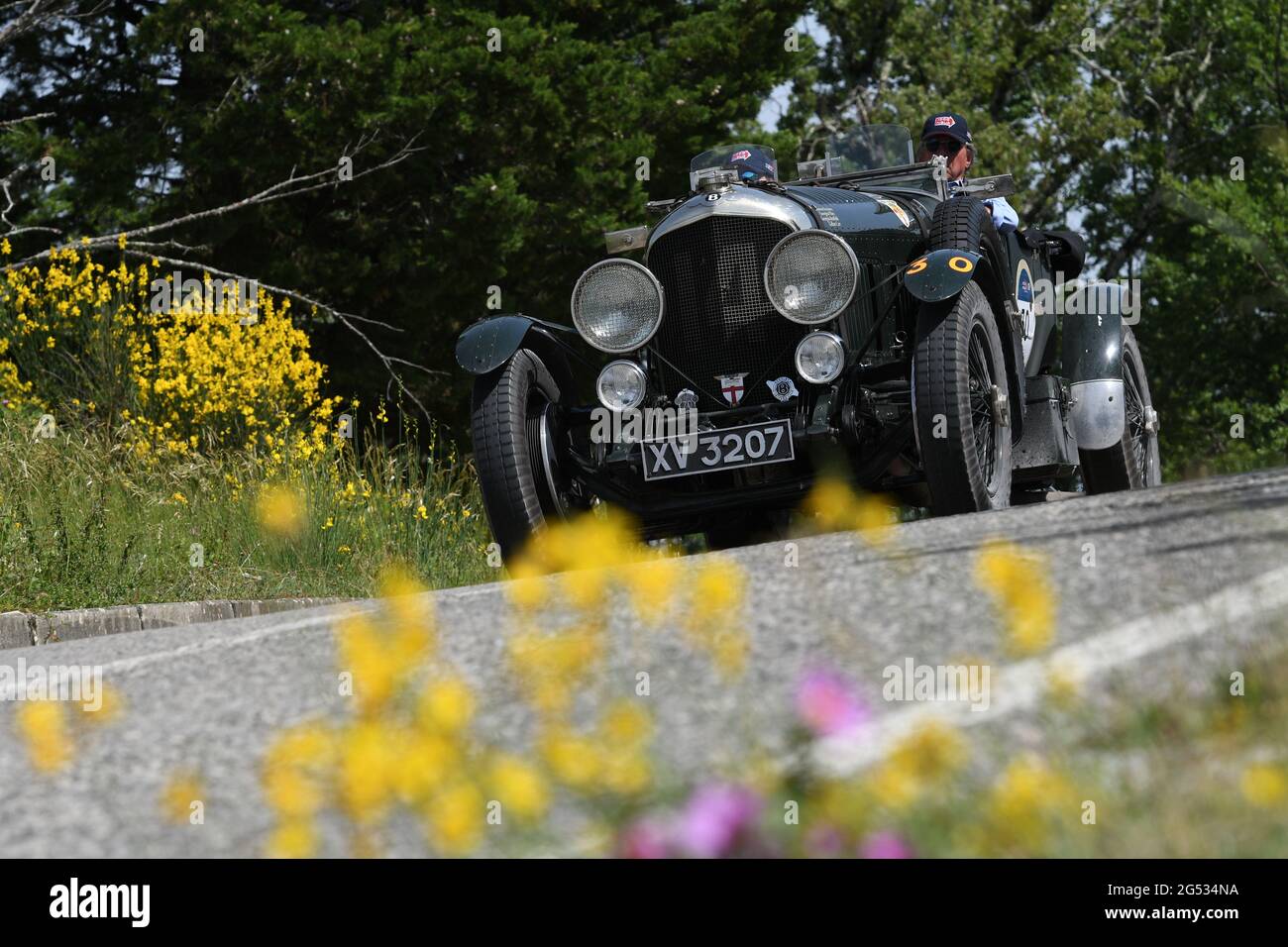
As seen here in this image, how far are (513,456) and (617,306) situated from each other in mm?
785

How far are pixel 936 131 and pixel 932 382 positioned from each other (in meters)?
3.33

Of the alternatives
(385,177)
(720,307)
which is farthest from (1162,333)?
(720,307)

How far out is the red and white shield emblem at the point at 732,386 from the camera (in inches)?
283

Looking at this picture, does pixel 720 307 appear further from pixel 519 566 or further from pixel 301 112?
pixel 301 112

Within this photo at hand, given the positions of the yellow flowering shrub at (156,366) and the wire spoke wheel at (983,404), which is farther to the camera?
the yellow flowering shrub at (156,366)

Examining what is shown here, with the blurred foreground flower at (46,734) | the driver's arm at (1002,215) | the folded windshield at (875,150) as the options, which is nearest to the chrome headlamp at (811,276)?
the driver's arm at (1002,215)

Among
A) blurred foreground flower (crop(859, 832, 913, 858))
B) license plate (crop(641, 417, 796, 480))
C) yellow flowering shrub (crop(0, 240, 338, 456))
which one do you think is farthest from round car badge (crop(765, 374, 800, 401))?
blurred foreground flower (crop(859, 832, 913, 858))

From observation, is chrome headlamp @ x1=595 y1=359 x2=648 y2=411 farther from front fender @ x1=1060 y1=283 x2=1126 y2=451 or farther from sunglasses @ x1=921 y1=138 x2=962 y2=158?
sunglasses @ x1=921 y1=138 x2=962 y2=158

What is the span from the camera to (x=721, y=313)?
720 cm

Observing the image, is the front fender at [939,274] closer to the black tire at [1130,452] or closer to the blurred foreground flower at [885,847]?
the black tire at [1130,452]

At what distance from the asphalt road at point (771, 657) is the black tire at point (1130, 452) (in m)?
4.05

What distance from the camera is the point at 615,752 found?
3.01 m

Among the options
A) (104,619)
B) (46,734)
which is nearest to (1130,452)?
(104,619)

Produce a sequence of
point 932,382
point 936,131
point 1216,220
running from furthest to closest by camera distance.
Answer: point 936,131 → point 932,382 → point 1216,220
